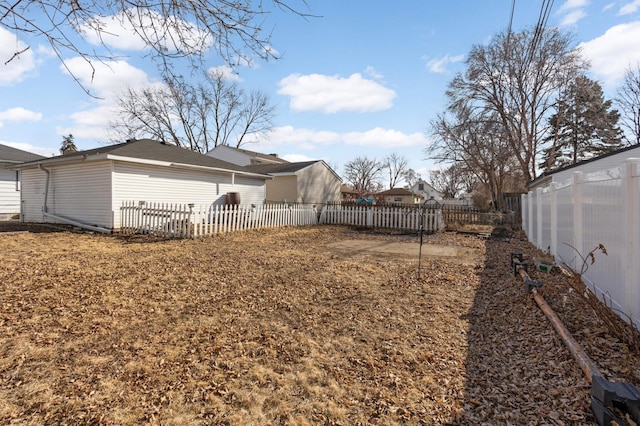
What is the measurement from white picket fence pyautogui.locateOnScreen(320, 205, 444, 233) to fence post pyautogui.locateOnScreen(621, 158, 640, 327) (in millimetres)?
9650

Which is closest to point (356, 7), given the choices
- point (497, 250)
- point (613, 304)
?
point (613, 304)

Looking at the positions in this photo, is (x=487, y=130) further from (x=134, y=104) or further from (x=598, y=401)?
(x=134, y=104)

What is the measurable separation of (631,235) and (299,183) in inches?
760

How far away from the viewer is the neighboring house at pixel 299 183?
70.7ft

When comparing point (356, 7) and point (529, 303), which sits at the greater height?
point (356, 7)

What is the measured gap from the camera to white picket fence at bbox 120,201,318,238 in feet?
30.6

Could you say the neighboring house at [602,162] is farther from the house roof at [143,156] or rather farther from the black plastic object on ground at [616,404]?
the house roof at [143,156]

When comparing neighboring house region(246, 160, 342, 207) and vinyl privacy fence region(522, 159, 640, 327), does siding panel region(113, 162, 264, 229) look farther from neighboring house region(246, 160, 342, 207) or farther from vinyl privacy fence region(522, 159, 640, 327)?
vinyl privacy fence region(522, 159, 640, 327)

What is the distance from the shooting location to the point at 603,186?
3.68 m

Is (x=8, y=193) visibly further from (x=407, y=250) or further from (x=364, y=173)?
(x=364, y=173)

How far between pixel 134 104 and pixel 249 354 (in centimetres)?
3229

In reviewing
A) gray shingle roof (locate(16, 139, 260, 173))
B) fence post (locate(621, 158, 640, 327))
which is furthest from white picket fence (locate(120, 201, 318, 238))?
fence post (locate(621, 158, 640, 327))

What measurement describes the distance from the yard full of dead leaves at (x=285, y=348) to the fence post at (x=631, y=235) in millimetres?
389

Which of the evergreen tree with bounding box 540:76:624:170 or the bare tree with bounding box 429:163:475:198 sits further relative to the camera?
the bare tree with bounding box 429:163:475:198
